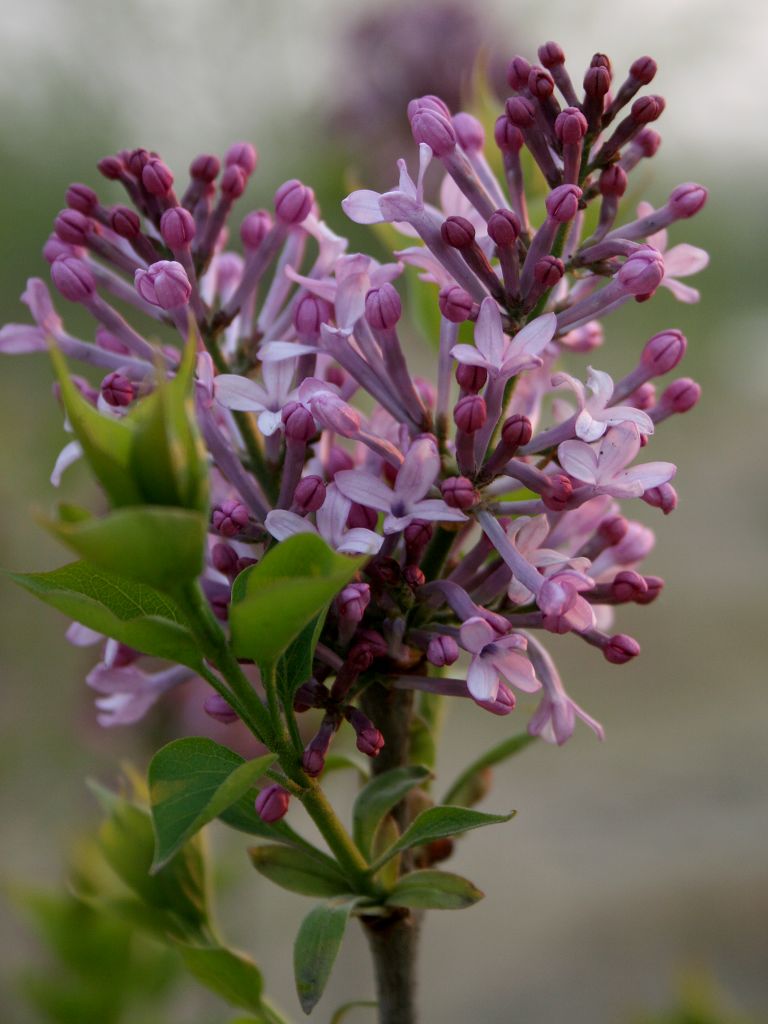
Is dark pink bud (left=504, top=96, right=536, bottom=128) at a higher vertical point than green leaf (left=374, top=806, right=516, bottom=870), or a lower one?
higher

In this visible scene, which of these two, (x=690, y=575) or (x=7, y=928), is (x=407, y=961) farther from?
(x=690, y=575)

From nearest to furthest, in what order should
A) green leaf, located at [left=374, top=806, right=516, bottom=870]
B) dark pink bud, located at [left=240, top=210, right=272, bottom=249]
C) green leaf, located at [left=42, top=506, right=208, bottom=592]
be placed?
green leaf, located at [left=42, top=506, right=208, bottom=592] < green leaf, located at [left=374, top=806, right=516, bottom=870] < dark pink bud, located at [left=240, top=210, right=272, bottom=249]

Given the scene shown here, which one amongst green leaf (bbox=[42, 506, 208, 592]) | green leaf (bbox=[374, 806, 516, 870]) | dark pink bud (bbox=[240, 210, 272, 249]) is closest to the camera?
green leaf (bbox=[42, 506, 208, 592])

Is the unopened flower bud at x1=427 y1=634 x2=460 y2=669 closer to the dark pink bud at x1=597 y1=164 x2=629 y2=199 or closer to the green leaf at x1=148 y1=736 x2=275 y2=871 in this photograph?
the green leaf at x1=148 y1=736 x2=275 y2=871

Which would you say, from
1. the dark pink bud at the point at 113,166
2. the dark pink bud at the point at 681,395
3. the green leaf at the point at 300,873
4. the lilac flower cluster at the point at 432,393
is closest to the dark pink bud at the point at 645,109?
the lilac flower cluster at the point at 432,393

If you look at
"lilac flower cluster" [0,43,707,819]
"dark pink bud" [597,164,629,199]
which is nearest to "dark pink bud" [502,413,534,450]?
"lilac flower cluster" [0,43,707,819]

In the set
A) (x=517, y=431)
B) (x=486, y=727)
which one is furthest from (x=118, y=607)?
(x=486, y=727)
